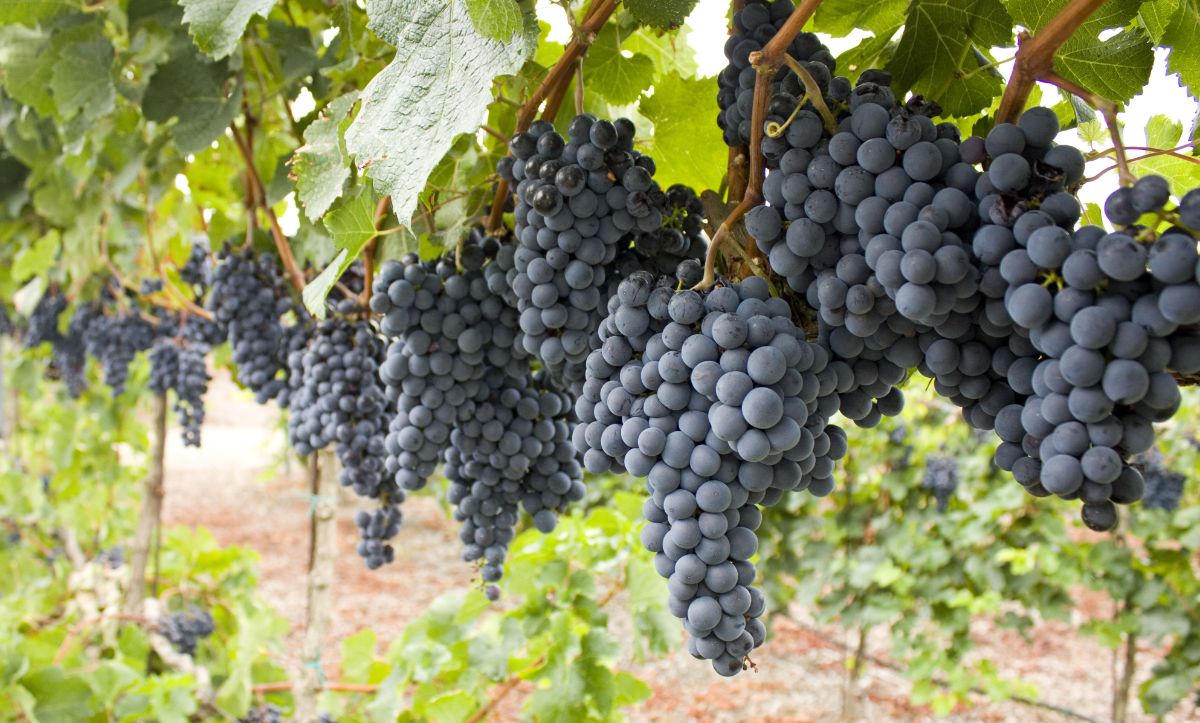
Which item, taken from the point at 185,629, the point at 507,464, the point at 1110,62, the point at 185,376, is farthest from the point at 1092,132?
the point at 185,629

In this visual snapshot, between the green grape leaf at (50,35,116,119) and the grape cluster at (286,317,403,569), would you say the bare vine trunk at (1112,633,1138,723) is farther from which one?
the green grape leaf at (50,35,116,119)

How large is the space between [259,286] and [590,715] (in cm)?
113

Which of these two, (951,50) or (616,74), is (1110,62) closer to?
(951,50)

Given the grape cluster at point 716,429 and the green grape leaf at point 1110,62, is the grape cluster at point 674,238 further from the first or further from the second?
the green grape leaf at point 1110,62

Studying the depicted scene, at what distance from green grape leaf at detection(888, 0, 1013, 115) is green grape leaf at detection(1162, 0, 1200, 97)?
121 millimetres

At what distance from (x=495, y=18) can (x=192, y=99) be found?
111cm

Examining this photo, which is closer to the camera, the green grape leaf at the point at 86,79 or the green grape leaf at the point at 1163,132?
the green grape leaf at the point at 1163,132

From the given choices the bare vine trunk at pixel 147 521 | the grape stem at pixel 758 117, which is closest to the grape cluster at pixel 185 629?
the bare vine trunk at pixel 147 521

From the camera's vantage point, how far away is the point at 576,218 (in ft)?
2.54

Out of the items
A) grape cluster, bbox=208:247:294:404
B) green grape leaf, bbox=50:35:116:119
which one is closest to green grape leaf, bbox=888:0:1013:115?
grape cluster, bbox=208:247:294:404

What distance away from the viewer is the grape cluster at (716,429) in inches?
24.0

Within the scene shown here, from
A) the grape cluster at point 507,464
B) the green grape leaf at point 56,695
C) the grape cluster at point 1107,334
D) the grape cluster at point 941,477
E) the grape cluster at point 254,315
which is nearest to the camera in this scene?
the grape cluster at point 1107,334

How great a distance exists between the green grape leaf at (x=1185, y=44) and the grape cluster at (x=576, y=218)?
42 cm

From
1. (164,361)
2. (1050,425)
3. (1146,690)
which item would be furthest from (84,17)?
(1146,690)
